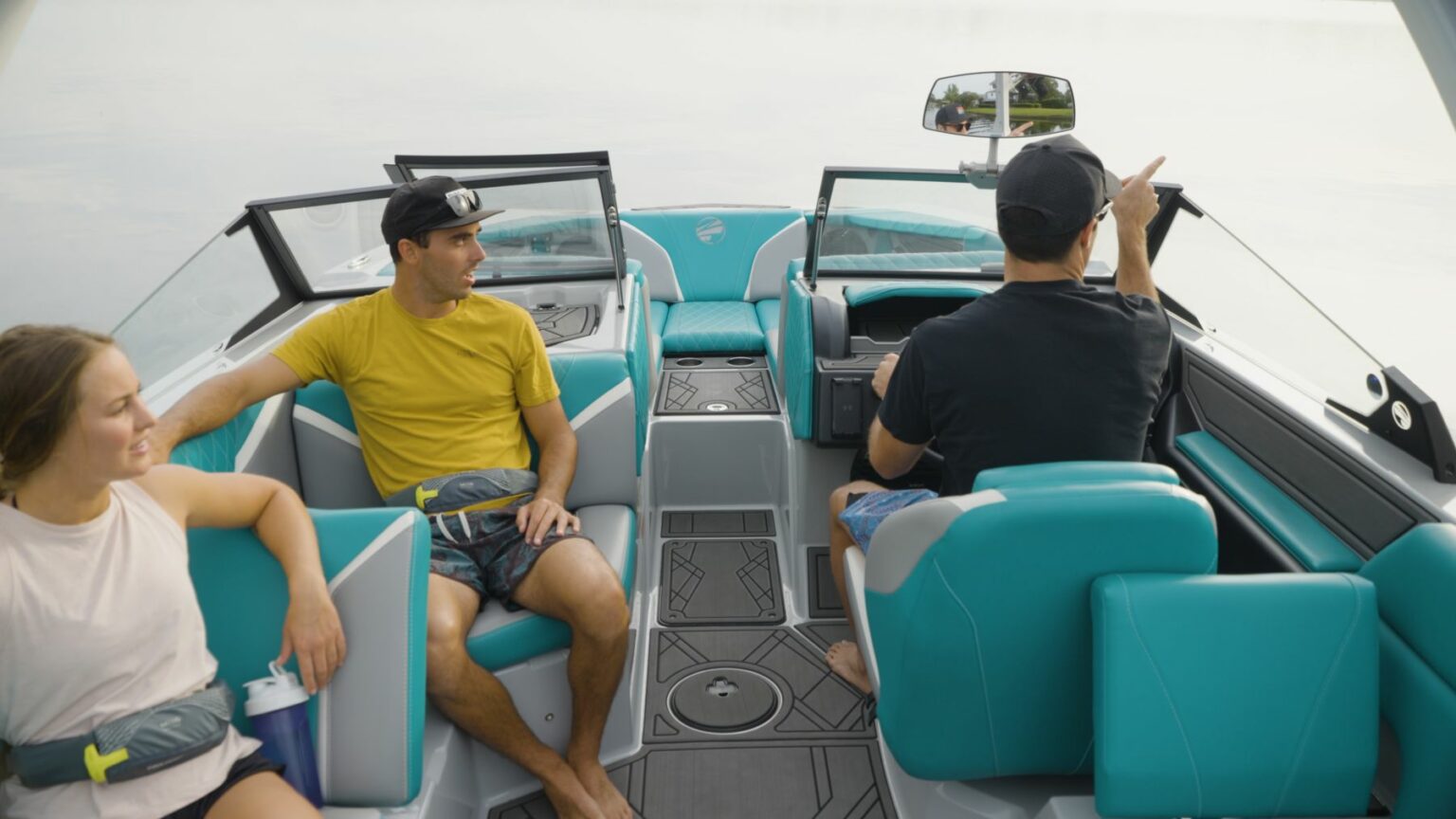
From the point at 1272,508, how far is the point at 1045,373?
68 cm

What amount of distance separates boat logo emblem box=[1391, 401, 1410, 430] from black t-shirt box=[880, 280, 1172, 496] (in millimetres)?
437

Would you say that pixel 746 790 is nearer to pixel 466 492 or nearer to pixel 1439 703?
pixel 466 492

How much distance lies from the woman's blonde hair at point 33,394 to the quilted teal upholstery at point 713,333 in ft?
8.69

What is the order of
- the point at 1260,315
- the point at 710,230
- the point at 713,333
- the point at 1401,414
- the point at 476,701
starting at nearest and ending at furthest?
the point at 1401,414 → the point at 476,701 → the point at 1260,315 → the point at 713,333 → the point at 710,230

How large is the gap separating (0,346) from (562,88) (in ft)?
39.3

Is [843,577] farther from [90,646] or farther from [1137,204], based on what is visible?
[90,646]

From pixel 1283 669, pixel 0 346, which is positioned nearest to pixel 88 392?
pixel 0 346

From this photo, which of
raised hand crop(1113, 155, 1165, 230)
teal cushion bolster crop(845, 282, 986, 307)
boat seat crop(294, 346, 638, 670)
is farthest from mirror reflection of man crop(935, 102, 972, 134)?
boat seat crop(294, 346, 638, 670)

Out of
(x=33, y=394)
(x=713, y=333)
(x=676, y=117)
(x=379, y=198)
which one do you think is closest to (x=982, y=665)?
(x=33, y=394)

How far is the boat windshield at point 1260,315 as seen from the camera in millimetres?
1660

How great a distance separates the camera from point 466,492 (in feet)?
6.17

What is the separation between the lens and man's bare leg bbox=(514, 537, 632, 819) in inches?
66.1

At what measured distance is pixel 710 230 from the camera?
437 centimetres

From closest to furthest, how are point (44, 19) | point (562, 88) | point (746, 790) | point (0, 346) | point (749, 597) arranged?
point (44, 19) < point (0, 346) < point (746, 790) < point (749, 597) < point (562, 88)
